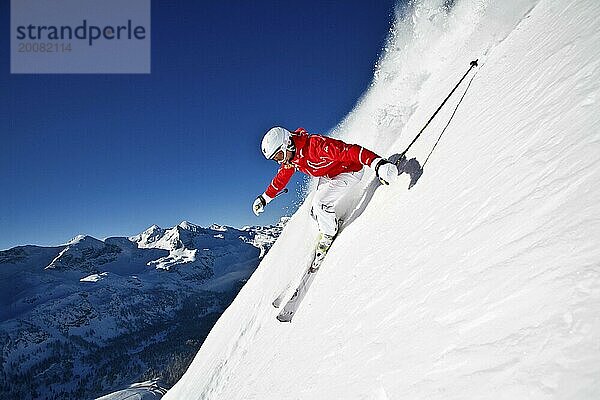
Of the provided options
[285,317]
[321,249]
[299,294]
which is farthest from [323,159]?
[285,317]

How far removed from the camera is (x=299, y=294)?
25.8 ft

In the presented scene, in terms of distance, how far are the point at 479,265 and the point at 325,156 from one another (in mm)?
4249

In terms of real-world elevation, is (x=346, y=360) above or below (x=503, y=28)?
below

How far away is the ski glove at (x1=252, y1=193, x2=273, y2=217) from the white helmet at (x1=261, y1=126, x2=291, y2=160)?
1740mm

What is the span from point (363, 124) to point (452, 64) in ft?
13.5

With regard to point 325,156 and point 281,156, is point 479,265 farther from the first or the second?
point 281,156

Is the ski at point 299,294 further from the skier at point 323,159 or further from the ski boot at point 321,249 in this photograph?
the skier at point 323,159

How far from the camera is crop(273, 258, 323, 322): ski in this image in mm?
7491

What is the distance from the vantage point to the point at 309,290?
7.48 m

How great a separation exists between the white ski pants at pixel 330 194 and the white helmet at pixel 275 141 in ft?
3.70

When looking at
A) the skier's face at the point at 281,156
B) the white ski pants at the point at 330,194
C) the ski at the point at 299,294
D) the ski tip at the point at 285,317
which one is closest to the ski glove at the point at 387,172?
the white ski pants at the point at 330,194

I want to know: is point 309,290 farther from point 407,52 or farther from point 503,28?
point 407,52

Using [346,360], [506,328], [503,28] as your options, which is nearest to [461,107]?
[503,28]

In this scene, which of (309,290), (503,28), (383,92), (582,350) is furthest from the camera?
(383,92)
